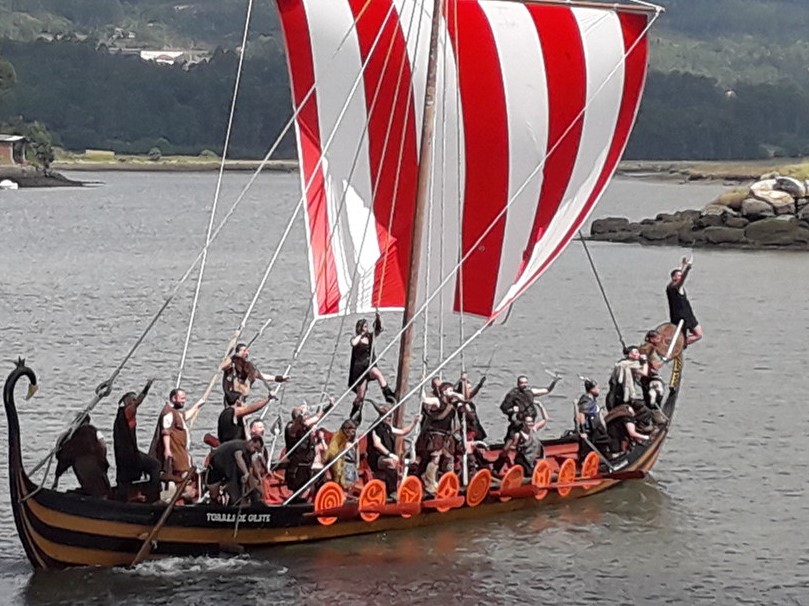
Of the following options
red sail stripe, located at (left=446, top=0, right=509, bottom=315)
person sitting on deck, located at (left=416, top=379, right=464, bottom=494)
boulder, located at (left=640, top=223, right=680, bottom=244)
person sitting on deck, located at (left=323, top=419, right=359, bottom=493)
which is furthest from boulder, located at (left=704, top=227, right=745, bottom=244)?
person sitting on deck, located at (left=323, top=419, right=359, bottom=493)

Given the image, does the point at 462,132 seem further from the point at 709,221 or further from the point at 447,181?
the point at 709,221

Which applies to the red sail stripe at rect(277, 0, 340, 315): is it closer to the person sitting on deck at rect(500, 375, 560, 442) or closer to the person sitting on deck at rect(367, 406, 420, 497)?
the person sitting on deck at rect(367, 406, 420, 497)

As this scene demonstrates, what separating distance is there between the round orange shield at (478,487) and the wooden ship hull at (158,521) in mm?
27

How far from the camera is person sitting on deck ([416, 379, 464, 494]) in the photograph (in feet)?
73.8

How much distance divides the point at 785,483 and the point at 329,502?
32.8ft

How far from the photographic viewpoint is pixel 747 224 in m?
76.7

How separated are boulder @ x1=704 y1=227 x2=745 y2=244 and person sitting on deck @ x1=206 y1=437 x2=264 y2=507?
5793 cm

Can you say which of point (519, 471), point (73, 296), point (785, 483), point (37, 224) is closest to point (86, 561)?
point (519, 471)

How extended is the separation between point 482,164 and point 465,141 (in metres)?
0.46

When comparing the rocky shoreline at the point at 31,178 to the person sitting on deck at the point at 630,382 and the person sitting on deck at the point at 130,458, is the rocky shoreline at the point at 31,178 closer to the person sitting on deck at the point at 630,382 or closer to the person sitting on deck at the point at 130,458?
the person sitting on deck at the point at 630,382

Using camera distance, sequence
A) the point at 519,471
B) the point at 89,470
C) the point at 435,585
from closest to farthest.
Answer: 1. the point at 89,470
2. the point at 435,585
3. the point at 519,471

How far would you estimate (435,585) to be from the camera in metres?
21.3

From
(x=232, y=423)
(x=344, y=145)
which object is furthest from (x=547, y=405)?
(x=232, y=423)

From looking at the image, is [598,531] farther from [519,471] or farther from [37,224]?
[37,224]
